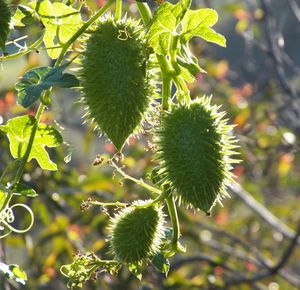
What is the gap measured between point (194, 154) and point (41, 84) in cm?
39

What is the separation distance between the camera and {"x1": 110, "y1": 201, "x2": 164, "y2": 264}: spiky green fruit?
1.87 m

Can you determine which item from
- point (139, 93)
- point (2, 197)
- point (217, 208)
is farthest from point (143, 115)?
point (217, 208)

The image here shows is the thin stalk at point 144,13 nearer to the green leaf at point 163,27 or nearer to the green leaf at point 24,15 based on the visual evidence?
the green leaf at point 163,27

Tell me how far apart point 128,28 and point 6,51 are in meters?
0.29

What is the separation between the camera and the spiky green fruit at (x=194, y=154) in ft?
5.70

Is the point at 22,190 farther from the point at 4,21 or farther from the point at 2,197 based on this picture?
the point at 4,21

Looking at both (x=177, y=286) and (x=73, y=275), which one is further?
(x=177, y=286)

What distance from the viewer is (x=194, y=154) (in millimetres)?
1740

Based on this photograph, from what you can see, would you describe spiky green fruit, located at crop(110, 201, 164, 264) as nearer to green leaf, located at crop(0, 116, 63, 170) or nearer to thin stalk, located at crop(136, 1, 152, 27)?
green leaf, located at crop(0, 116, 63, 170)

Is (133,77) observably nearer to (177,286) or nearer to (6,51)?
(6,51)

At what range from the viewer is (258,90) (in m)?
4.92

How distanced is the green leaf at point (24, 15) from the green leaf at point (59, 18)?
0.05 feet

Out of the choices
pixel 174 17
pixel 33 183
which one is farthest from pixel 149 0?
pixel 33 183

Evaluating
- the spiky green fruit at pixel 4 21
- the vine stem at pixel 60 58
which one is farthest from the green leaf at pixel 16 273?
the spiky green fruit at pixel 4 21
